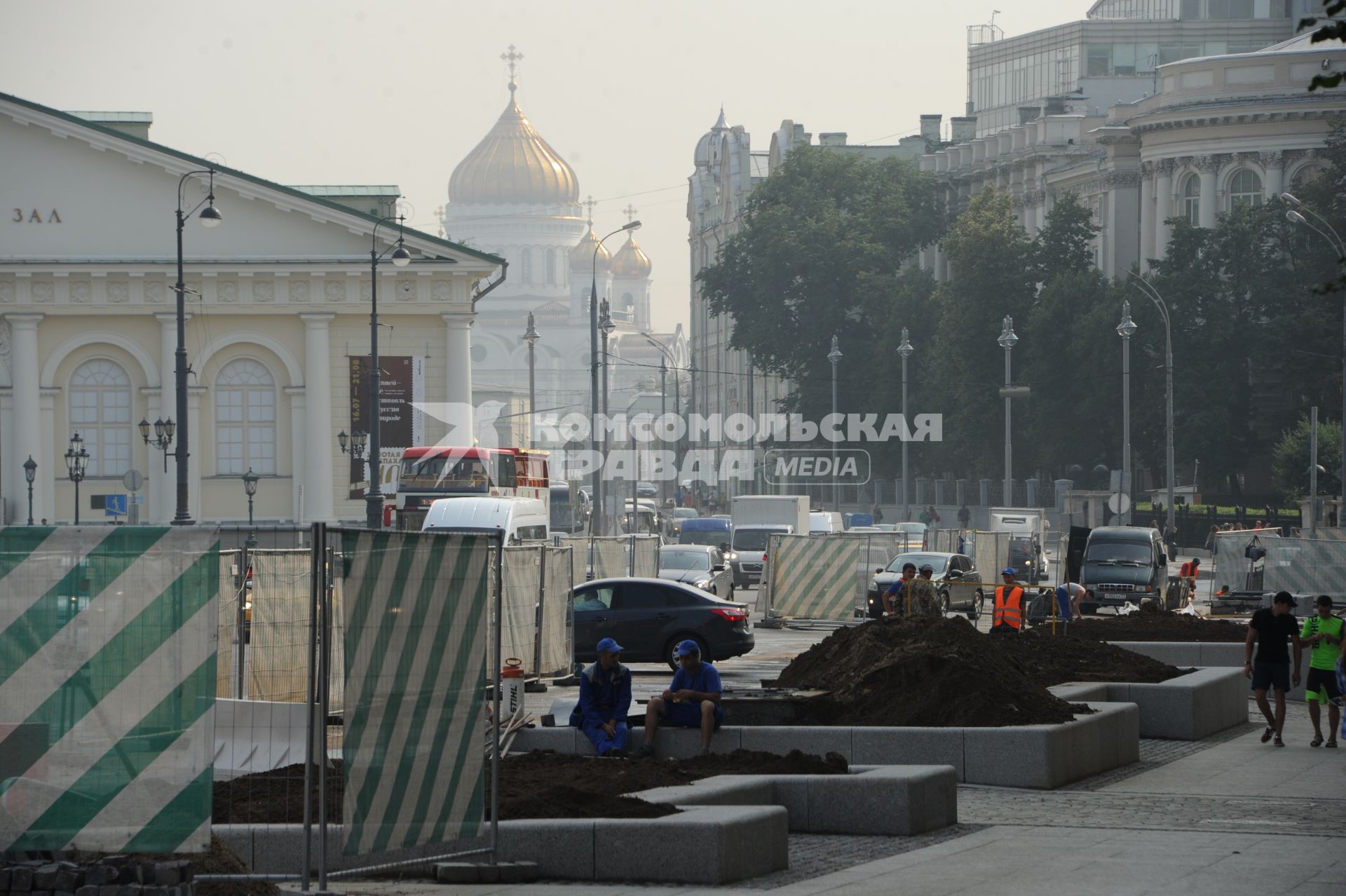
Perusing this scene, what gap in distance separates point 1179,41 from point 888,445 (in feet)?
109

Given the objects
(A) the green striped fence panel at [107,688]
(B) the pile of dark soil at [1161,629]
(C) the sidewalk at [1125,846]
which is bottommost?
(C) the sidewalk at [1125,846]

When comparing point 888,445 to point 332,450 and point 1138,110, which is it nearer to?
point 1138,110

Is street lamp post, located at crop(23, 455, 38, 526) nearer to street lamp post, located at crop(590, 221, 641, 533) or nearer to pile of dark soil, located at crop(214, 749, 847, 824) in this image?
street lamp post, located at crop(590, 221, 641, 533)

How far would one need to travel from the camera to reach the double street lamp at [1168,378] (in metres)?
62.3

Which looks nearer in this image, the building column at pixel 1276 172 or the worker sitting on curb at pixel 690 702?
the worker sitting on curb at pixel 690 702

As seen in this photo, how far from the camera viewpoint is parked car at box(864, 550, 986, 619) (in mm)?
36250

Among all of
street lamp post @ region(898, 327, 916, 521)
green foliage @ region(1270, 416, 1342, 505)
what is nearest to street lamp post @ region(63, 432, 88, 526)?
street lamp post @ region(898, 327, 916, 521)

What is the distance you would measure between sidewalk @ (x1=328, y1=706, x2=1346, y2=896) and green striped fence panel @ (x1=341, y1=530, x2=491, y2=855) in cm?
59

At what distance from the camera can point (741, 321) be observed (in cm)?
9556

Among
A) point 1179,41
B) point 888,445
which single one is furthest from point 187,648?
point 1179,41

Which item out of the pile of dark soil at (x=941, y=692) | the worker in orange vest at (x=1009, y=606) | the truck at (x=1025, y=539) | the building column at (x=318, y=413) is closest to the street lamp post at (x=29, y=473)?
the building column at (x=318, y=413)

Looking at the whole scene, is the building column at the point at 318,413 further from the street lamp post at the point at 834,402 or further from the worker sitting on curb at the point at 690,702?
the worker sitting on curb at the point at 690,702

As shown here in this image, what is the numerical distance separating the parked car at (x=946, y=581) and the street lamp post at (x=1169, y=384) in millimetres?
20836

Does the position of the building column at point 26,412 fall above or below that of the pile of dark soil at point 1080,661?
above
